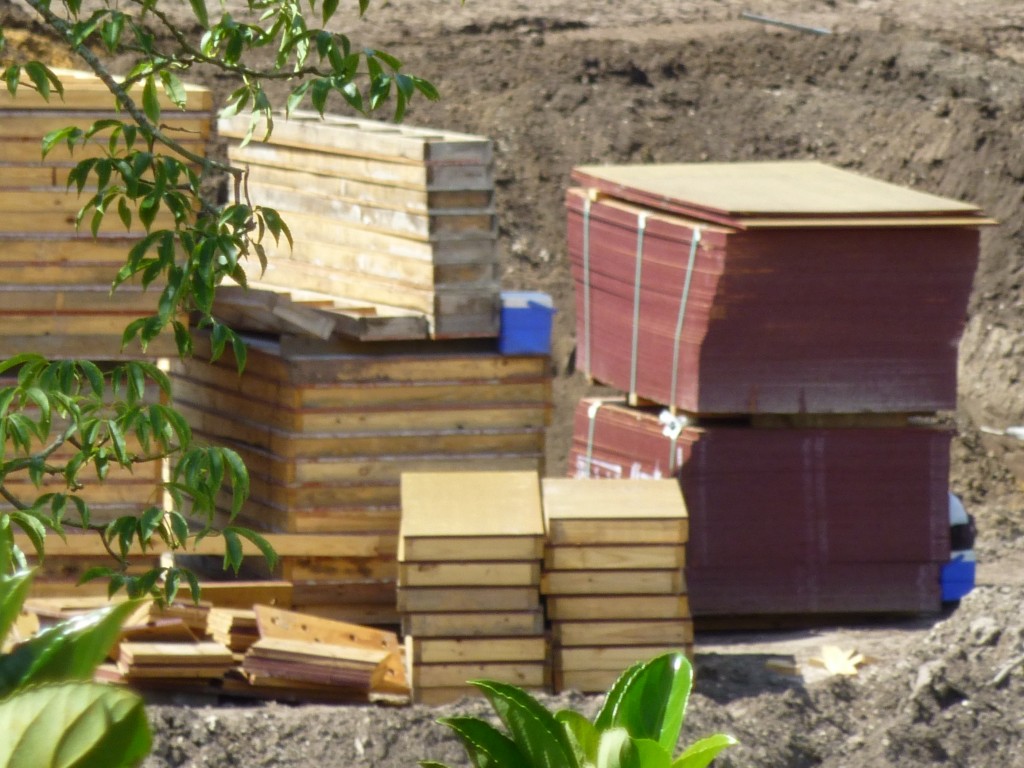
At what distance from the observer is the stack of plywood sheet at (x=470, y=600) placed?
770cm

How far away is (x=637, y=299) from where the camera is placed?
9.44 meters

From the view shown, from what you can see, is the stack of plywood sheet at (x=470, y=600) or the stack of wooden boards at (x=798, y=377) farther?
the stack of wooden boards at (x=798, y=377)

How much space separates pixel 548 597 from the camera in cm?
795

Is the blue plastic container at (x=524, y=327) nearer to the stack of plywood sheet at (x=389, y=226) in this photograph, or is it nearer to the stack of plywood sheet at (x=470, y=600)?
the stack of plywood sheet at (x=389, y=226)

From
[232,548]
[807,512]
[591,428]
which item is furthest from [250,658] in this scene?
[232,548]

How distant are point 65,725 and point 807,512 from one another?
8.25m

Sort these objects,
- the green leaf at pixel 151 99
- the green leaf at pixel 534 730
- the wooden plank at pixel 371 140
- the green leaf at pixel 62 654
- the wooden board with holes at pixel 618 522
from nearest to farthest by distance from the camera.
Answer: the green leaf at pixel 62 654 < the green leaf at pixel 534 730 < the green leaf at pixel 151 99 < the wooden board with holes at pixel 618 522 < the wooden plank at pixel 371 140

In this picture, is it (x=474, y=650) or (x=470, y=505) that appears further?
(x=470, y=505)

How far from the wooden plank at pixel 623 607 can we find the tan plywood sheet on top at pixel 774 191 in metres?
2.23

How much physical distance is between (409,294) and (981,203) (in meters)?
9.42

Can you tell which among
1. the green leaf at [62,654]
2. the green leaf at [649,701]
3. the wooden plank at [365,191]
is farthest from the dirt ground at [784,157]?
the green leaf at [62,654]

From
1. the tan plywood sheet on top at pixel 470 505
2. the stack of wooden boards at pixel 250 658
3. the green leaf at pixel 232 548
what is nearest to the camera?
the green leaf at pixel 232 548

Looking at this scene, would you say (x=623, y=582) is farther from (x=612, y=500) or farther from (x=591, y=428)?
(x=591, y=428)

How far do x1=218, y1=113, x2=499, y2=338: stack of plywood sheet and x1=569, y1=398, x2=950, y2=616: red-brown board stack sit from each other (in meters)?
1.59
